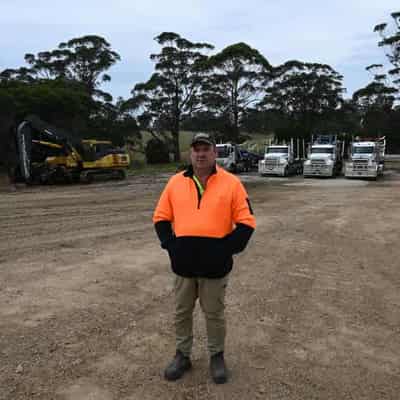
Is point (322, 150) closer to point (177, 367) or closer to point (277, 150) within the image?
point (277, 150)

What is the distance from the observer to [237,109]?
4597 cm

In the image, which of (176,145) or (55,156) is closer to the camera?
(55,156)

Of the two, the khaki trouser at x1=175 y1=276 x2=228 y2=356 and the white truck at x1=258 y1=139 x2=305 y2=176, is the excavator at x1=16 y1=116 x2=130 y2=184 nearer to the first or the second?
the white truck at x1=258 y1=139 x2=305 y2=176

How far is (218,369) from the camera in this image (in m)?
3.35

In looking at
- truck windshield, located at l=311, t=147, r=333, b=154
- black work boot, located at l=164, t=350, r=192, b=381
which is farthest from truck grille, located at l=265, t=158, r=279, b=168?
black work boot, located at l=164, t=350, r=192, b=381

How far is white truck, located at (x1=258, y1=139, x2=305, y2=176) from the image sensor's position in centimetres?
2688

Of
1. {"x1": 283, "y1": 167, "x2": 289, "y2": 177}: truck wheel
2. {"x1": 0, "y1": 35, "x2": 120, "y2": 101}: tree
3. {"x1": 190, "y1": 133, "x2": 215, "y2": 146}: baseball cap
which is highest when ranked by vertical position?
{"x1": 0, "y1": 35, "x2": 120, "y2": 101}: tree

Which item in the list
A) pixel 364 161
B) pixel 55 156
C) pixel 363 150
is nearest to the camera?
pixel 55 156

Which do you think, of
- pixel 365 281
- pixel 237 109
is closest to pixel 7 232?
pixel 365 281

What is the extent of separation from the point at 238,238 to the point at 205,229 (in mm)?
251

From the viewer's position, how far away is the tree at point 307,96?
53950 mm

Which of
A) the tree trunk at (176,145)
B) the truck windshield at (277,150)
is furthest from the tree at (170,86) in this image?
the truck windshield at (277,150)

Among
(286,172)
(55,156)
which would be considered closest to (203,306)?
(55,156)

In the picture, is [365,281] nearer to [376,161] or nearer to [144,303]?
[144,303]
